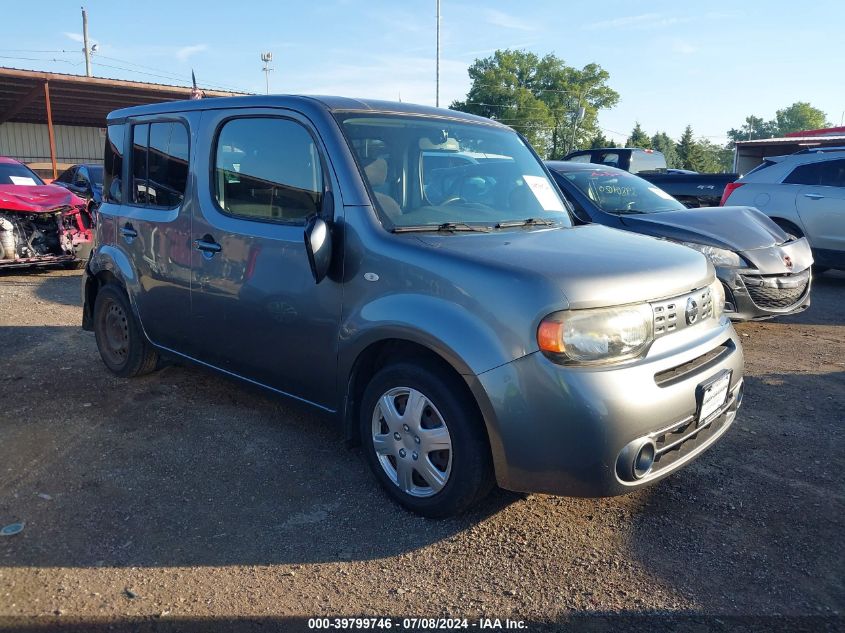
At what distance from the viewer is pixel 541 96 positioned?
7700 cm

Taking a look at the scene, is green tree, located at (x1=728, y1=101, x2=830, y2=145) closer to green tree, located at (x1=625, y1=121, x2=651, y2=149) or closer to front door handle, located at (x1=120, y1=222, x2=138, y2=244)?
green tree, located at (x1=625, y1=121, x2=651, y2=149)

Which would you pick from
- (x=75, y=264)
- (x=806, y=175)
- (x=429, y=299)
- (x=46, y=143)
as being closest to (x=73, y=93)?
(x=46, y=143)

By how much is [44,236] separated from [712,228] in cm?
859

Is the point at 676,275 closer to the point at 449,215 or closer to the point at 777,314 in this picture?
the point at 449,215

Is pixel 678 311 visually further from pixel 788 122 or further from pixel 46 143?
pixel 788 122

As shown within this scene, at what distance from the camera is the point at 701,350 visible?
295 centimetres

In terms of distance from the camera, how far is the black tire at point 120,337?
4.77 m

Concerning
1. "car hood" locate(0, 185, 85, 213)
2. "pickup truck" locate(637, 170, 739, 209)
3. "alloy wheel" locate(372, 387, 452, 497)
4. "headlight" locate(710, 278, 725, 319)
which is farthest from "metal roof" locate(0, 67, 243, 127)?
"headlight" locate(710, 278, 725, 319)

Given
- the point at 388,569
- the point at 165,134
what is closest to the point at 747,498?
the point at 388,569

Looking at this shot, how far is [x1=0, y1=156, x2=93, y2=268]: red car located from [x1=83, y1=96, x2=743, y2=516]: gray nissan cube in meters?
5.81

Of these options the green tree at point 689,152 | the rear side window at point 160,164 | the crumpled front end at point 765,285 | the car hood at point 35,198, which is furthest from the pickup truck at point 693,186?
the green tree at point 689,152

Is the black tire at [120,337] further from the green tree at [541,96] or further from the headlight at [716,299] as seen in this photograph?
A: the green tree at [541,96]

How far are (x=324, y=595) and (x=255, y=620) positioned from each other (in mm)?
266

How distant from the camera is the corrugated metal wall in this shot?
30.5 meters
